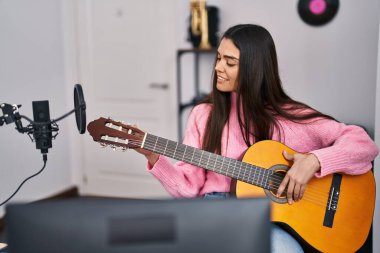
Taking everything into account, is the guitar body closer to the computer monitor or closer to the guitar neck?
the guitar neck

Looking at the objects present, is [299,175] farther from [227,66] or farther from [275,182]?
[227,66]

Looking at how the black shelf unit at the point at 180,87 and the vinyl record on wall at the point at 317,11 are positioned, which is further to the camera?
the black shelf unit at the point at 180,87

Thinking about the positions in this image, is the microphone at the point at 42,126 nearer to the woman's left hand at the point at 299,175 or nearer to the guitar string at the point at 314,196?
the woman's left hand at the point at 299,175

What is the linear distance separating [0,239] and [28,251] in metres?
2.37

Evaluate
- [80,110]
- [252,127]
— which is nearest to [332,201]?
[252,127]

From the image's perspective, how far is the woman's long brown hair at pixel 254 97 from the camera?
1.57 m

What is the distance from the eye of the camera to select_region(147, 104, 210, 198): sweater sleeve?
150 centimetres

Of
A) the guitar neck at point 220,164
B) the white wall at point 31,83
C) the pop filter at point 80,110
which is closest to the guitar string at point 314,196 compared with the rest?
the guitar neck at point 220,164

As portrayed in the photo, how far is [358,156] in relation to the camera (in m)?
1.56

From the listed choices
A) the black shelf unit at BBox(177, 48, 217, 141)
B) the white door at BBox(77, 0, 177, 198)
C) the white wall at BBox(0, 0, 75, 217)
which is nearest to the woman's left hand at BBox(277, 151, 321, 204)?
the black shelf unit at BBox(177, 48, 217, 141)

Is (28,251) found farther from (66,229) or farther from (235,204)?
(235,204)

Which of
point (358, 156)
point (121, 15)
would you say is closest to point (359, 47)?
point (358, 156)

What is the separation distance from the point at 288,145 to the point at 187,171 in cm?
38

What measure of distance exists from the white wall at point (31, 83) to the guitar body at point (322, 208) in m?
1.90
